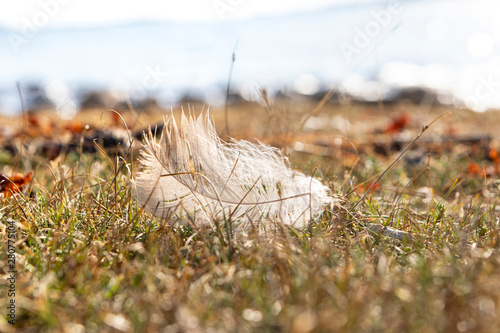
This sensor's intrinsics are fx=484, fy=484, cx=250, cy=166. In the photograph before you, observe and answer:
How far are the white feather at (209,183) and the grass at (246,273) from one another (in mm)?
109

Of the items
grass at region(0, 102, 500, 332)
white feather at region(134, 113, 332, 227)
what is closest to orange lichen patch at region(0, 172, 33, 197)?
grass at region(0, 102, 500, 332)

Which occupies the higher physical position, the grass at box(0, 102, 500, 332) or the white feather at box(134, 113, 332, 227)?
the white feather at box(134, 113, 332, 227)

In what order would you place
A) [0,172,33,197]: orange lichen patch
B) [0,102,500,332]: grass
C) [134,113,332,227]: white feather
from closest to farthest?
[0,102,500,332]: grass
[134,113,332,227]: white feather
[0,172,33,197]: orange lichen patch

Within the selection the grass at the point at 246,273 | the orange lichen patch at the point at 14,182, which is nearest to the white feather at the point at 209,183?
the grass at the point at 246,273

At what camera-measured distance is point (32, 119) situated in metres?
5.48

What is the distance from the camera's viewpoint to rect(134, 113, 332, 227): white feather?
2348 millimetres

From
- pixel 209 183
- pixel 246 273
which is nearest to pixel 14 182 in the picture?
pixel 209 183

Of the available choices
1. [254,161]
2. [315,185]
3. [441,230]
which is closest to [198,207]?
[254,161]

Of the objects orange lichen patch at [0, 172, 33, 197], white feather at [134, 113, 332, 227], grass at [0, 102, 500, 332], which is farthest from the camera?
orange lichen patch at [0, 172, 33, 197]

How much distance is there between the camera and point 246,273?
188cm

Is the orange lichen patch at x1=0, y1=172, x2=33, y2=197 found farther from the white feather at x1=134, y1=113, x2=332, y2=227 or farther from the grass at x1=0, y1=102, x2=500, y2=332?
the white feather at x1=134, y1=113, x2=332, y2=227

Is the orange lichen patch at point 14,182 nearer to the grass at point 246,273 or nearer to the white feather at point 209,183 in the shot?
the grass at point 246,273

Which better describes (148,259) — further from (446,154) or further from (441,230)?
(446,154)

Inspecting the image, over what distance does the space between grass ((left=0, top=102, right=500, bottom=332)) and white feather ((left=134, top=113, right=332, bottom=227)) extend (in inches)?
4.3
